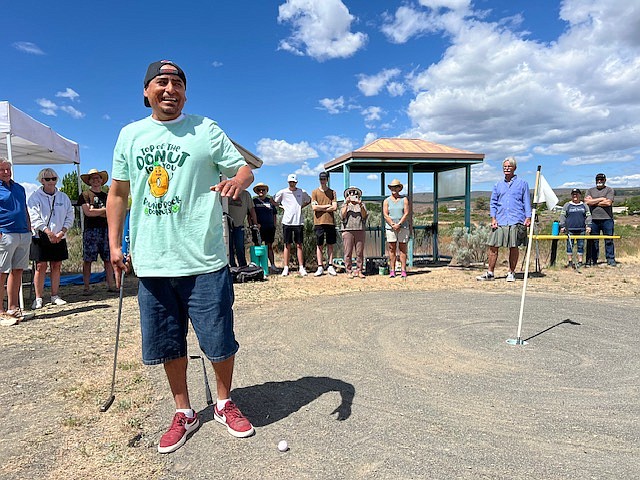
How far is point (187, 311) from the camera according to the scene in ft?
9.20

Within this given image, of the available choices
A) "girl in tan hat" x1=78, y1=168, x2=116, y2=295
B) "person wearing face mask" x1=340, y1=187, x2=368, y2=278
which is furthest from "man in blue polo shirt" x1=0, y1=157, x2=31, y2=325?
"person wearing face mask" x1=340, y1=187, x2=368, y2=278

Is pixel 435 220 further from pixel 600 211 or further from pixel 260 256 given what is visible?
pixel 260 256

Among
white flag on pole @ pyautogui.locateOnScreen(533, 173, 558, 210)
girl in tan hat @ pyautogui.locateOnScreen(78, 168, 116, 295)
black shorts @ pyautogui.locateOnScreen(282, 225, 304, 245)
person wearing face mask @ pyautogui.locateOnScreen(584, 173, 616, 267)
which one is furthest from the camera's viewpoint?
person wearing face mask @ pyautogui.locateOnScreen(584, 173, 616, 267)

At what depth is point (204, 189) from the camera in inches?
106

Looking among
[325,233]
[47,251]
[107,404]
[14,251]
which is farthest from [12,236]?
[325,233]

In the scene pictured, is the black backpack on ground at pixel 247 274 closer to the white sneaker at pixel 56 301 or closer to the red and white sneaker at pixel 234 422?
the white sneaker at pixel 56 301

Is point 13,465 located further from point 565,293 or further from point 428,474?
point 565,293

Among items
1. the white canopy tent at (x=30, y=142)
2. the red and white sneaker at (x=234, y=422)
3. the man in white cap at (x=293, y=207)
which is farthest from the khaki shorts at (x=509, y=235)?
A: the white canopy tent at (x=30, y=142)

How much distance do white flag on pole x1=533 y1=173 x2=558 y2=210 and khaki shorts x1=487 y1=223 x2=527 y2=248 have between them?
2.65 metres

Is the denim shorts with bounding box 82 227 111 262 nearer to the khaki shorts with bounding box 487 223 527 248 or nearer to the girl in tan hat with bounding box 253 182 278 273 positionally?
the girl in tan hat with bounding box 253 182 278 273

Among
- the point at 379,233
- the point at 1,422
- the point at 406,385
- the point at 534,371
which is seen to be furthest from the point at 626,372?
the point at 379,233

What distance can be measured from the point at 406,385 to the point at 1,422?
285cm

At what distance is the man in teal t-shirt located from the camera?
2.63m

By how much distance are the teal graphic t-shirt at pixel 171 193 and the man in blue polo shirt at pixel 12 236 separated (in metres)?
3.87
